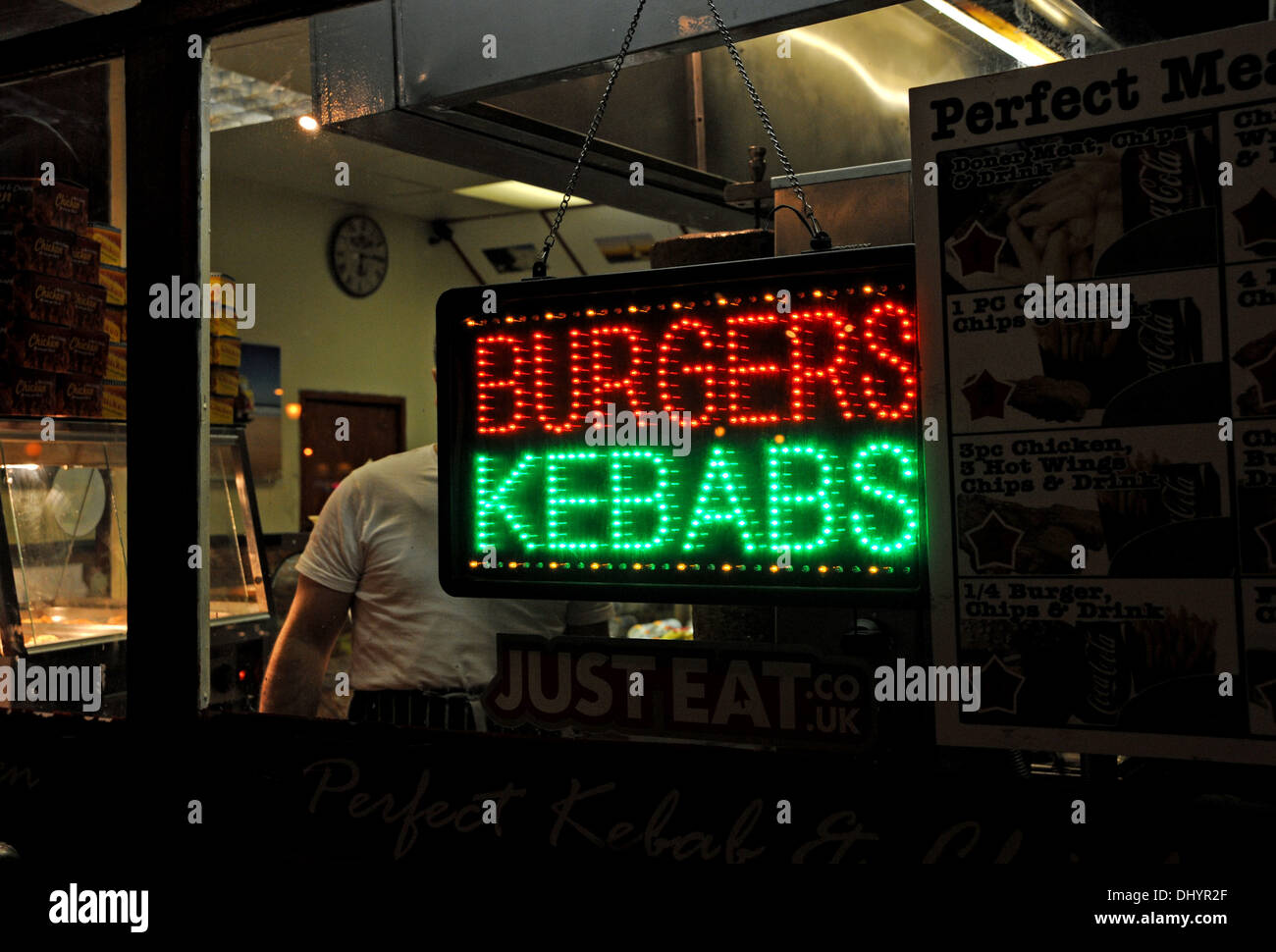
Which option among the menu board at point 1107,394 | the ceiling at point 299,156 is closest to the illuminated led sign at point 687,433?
the menu board at point 1107,394

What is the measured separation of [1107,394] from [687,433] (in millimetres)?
563

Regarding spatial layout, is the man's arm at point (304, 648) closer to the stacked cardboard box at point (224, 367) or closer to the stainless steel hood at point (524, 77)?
the stainless steel hood at point (524, 77)

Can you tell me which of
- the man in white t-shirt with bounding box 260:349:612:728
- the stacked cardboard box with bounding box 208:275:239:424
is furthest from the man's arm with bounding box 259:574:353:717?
the stacked cardboard box with bounding box 208:275:239:424

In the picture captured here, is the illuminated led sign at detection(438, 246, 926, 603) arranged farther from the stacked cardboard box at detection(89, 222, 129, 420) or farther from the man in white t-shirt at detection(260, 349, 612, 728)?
the stacked cardboard box at detection(89, 222, 129, 420)

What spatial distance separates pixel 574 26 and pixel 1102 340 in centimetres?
143

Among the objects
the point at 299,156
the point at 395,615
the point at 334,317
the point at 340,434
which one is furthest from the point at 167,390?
the point at 334,317

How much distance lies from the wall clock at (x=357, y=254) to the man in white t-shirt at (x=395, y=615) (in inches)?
191

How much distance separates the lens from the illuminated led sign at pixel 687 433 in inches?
60.8

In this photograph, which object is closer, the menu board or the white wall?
the menu board

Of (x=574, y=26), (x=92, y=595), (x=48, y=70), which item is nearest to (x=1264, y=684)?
(x=574, y=26)

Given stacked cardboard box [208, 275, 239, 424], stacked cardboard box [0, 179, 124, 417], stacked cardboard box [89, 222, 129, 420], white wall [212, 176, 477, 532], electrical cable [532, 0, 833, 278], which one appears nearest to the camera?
electrical cable [532, 0, 833, 278]

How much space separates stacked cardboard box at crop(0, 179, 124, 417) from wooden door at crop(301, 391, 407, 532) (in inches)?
155

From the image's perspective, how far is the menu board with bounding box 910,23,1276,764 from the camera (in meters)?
1.34

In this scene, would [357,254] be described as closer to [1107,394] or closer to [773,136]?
[773,136]
